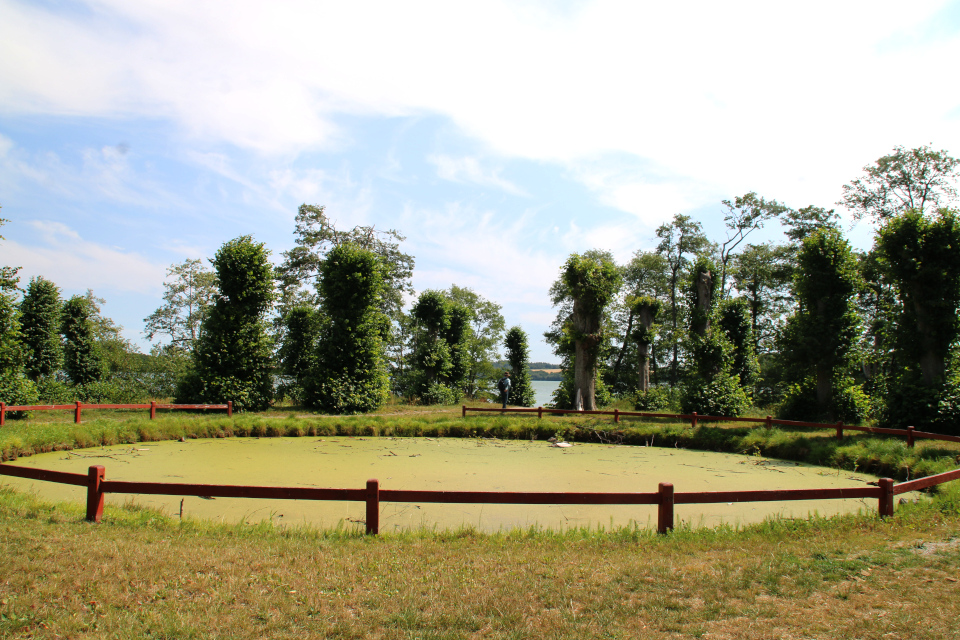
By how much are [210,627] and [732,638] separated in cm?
319

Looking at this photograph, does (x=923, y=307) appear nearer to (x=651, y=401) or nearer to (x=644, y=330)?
(x=651, y=401)

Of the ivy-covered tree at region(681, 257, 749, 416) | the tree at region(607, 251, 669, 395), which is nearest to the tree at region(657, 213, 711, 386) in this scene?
the tree at region(607, 251, 669, 395)

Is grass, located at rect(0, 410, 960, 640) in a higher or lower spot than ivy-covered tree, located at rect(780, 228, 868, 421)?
lower

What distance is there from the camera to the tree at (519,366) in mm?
29594

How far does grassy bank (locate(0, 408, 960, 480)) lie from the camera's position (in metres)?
10.2

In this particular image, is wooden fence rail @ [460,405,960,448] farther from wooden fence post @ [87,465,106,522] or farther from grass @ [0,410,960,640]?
wooden fence post @ [87,465,106,522]

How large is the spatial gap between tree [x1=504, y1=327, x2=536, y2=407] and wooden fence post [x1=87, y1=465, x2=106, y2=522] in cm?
2481

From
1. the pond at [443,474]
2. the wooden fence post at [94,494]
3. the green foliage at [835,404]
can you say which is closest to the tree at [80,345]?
the pond at [443,474]

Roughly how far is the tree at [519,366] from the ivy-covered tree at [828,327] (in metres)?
14.8

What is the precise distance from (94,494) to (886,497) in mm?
8247

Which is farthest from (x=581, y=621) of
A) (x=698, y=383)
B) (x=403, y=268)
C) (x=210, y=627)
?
(x=403, y=268)

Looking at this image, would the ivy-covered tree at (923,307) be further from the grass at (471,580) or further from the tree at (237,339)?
the tree at (237,339)

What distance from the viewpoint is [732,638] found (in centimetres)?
324

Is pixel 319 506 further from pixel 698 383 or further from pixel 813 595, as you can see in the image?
pixel 698 383
